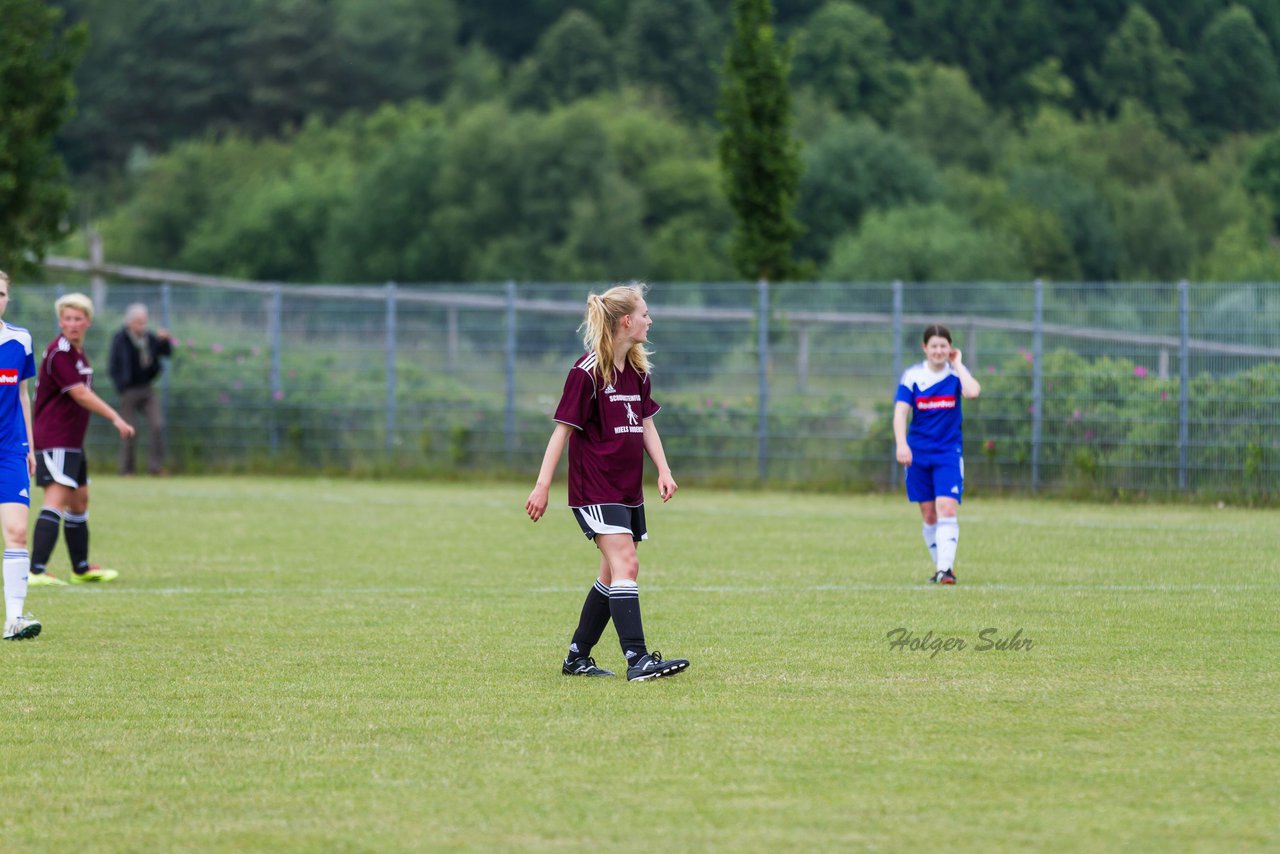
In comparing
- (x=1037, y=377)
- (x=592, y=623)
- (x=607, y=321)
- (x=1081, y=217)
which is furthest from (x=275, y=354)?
(x=1081, y=217)

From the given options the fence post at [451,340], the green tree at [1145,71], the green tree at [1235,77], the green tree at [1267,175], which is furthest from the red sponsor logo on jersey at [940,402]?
the green tree at [1145,71]

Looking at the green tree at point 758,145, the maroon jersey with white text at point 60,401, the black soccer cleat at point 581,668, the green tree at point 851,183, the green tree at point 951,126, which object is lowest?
the black soccer cleat at point 581,668

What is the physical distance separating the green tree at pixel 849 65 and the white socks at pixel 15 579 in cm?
7426

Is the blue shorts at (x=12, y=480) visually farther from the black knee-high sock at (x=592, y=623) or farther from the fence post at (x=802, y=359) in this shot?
the fence post at (x=802, y=359)

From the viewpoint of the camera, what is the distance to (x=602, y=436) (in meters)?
8.10

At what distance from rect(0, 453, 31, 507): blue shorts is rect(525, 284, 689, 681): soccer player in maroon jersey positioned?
3.13 m

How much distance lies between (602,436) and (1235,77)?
72541 millimetres

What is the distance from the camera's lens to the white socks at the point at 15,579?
9578 mm

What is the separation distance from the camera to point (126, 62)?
8744 centimetres

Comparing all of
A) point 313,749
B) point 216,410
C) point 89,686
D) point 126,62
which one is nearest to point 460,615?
point 89,686

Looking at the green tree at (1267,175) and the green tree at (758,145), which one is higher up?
the green tree at (1267,175)

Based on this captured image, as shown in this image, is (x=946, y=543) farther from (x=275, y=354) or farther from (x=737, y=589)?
(x=275, y=354)

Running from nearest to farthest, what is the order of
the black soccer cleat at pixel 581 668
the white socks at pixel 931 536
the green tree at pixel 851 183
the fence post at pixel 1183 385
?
the black soccer cleat at pixel 581 668 < the white socks at pixel 931 536 < the fence post at pixel 1183 385 < the green tree at pixel 851 183

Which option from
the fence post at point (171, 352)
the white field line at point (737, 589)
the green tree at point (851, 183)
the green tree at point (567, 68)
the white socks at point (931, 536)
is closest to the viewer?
the white field line at point (737, 589)
